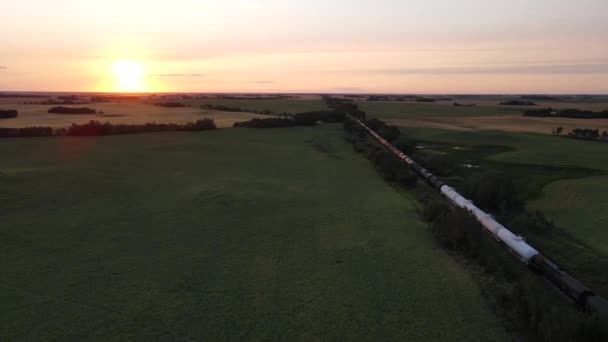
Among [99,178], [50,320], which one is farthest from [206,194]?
[50,320]

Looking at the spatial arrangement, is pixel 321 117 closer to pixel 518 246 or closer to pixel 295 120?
pixel 295 120

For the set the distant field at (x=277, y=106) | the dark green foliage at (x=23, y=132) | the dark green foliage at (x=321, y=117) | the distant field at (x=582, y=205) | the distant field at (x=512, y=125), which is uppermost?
the distant field at (x=277, y=106)

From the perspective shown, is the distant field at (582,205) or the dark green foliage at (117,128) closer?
the distant field at (582,205)

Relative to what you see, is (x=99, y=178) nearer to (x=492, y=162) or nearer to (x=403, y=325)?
(x=403, y=325)

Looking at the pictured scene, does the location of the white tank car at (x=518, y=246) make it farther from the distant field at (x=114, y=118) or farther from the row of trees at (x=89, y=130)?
the distant field at (x=114, y=118)

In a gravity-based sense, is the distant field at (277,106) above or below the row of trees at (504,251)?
above

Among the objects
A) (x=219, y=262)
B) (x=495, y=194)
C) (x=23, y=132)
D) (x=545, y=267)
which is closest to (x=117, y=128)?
(x=23, y=132)

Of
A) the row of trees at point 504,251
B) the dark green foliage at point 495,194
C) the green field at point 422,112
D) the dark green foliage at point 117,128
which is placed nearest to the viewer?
the row of trees at point 504,251

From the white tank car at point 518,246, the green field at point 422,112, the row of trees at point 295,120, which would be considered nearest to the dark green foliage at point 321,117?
the row of trees at point 295,120
